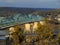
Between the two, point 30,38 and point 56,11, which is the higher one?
point 56,11

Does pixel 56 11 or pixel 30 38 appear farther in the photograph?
pixel 56 11

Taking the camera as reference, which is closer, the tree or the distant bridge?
the tree

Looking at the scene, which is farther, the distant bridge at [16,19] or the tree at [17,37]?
the distant bridge at [16,19]

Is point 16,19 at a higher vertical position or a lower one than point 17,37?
higher

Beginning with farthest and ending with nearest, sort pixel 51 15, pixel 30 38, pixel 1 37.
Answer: pixel 51 15, pixel 1 37, pixel 30 38

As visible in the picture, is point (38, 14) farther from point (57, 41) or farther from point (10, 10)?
point (57, 41)

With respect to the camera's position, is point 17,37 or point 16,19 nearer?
point 17,37

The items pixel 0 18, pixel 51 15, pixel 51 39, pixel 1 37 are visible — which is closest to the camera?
pixel 51 39

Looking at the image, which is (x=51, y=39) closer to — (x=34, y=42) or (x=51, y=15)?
(x=34, y=42)

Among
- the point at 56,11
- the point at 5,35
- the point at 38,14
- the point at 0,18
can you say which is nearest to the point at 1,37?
the point at 5,35
